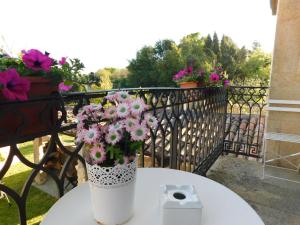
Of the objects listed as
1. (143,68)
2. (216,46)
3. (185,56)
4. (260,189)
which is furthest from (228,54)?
(260,189)

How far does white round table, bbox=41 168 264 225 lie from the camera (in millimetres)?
745

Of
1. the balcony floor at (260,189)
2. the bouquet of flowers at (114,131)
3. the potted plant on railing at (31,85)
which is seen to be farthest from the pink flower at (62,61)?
the balcony floor at (260,189)

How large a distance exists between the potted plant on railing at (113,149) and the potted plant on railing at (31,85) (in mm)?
210

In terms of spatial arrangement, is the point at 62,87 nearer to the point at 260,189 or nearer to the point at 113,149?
the point at 113,149

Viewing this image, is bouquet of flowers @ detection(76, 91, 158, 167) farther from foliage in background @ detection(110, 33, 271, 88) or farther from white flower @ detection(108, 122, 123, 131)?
foliage in background @ detection(110, 33, 271, 88)

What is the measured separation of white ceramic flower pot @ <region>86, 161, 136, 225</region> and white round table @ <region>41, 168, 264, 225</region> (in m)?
0.05

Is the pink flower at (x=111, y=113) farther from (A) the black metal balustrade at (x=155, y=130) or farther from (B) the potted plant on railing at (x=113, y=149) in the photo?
(A) the black metal balustrade at (x=155, y=130)

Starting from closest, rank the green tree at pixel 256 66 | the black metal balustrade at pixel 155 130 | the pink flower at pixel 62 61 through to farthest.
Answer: the black metal balustrade at pixel 155 130 < the pink flower at pixel 62 61 < the green tree at pixel 256 66

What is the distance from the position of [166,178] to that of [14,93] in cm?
72

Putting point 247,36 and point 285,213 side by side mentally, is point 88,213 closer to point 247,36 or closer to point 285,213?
point 285,213

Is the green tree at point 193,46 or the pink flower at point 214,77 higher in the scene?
the green tree at point 193,46

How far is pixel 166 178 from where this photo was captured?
1.04m

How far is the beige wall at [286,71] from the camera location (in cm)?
282

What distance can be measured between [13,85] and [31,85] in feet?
0.34
